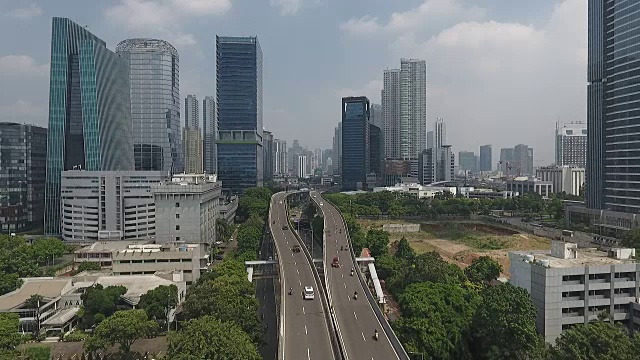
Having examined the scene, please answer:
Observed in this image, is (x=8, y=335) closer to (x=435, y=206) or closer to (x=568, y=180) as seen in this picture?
(x=435, y=206)

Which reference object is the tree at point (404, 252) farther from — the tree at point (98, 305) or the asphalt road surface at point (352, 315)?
the tree at point (98, 305)

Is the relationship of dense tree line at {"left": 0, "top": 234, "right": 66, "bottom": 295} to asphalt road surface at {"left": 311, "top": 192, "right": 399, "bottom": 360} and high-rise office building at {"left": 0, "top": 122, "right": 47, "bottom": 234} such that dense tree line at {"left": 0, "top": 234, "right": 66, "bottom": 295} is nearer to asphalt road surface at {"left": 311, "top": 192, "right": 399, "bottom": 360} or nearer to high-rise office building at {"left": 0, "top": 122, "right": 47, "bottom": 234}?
high-rise office building at {"left": 0, "top": 122, "right": 47, "bottom": 234}

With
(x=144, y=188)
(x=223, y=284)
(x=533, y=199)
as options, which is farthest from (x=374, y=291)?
(x=533, y=199)

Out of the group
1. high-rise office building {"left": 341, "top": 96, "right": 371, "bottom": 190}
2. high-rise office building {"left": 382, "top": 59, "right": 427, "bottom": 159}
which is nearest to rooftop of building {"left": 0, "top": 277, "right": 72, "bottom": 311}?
high-rise office building {"left": 341, "top": 96, "right": 371, "bottom": 190}

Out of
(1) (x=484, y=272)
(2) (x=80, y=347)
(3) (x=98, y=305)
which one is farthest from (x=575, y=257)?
(3) (x=98, y=305)

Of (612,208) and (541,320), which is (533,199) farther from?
(541,320)
